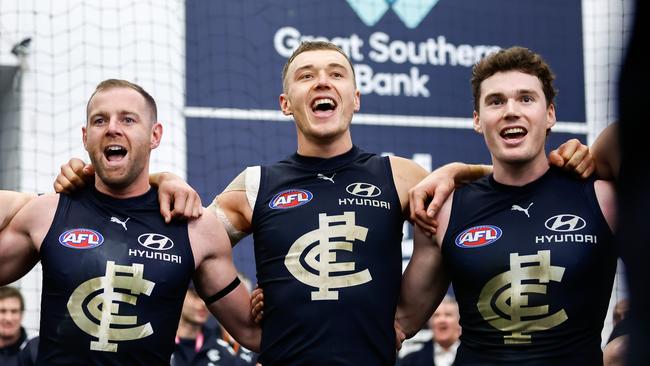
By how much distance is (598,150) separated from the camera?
3.95 meters

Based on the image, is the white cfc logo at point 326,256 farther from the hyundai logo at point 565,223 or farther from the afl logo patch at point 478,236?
the hyundai logo at point 565,223

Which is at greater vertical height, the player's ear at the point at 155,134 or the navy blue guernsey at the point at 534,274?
the player's ear at the point at 155,134

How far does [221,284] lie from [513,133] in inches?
54.6

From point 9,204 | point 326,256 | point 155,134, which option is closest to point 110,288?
point 9,204

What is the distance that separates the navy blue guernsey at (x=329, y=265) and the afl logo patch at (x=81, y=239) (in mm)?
662

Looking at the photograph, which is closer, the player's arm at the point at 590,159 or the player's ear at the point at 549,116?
the player's arm at the point at 590,159

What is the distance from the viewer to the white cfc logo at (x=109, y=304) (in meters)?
3.88

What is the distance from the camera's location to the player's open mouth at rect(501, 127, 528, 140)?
3.94m

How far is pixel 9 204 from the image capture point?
4.13 meters

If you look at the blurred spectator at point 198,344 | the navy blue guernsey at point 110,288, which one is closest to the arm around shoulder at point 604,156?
the navy blue guernsey at point 110,288

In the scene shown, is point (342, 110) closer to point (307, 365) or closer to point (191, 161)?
point (307, 365)

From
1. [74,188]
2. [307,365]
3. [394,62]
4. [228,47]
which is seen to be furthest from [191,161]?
[307,365]

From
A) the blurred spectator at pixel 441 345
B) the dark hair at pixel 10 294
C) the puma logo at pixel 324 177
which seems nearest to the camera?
the puma logo at pixel 324 177

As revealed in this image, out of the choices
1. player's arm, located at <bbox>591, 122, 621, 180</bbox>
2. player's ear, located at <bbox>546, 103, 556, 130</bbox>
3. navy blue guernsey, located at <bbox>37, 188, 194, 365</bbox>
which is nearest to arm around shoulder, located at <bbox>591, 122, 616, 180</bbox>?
player's arm, located at <bbox>591, 122, 621, 180</bbox>
